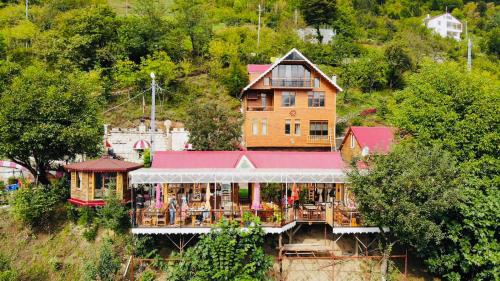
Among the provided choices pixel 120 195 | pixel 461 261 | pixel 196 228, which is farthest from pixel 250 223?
pixel 461 261

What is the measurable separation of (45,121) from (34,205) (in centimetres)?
478

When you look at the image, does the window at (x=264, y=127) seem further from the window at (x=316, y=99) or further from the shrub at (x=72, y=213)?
the shrub at (x=72, y=213)

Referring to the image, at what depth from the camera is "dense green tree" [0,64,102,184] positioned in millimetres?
22391

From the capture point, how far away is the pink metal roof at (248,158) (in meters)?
22.4

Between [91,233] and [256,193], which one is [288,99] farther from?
[91,233]

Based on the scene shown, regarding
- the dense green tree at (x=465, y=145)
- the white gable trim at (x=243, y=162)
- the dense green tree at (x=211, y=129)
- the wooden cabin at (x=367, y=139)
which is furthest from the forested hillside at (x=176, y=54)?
the white gable trim at (x=243, y=162)

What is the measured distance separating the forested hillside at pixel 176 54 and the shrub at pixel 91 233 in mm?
14481

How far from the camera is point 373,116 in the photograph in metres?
43.1

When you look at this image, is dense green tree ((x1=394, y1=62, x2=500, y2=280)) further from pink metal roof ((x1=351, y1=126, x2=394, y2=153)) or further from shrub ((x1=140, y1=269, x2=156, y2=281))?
shrub ((x1=140, y1=269, x2=156, y2=281))

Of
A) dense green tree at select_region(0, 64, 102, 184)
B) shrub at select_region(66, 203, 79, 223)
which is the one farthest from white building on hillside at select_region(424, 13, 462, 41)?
shrub at select_region(66, 203, 79, 223)

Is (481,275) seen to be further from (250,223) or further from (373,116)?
(373,116)

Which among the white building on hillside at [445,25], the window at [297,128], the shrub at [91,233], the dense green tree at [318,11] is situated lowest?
the shrub at [91,233]

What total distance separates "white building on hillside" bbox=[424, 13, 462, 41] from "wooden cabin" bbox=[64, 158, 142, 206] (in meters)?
82.8

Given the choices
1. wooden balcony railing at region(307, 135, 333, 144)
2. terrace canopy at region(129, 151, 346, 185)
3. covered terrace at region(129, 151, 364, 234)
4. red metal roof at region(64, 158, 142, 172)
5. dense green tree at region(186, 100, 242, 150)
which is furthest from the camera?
wooden balcony railing at region(307, 135, 333, 144)
